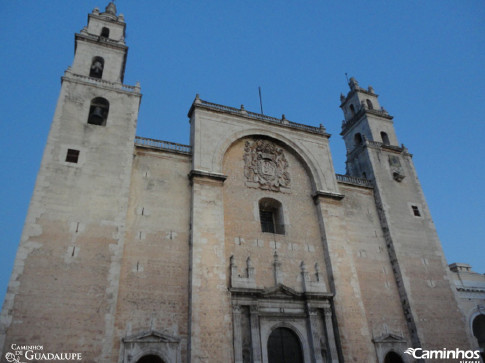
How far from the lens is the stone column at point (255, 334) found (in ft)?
46.1

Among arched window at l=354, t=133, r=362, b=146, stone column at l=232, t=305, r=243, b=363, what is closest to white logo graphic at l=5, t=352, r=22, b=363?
stone column at l=232, t=305, r=243, b=363

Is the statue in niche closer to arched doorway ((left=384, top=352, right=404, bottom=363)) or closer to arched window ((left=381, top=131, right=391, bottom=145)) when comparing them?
arched window ((left=381, top=131, right=391, bottom=145))

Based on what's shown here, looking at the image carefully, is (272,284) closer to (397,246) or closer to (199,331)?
(199,331)

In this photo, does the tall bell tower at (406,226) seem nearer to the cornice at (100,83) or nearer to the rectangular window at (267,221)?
the rectangular window at (267,221)

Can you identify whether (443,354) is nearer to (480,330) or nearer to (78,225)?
(480,330)

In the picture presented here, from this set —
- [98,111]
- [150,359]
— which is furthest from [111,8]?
[150,359]

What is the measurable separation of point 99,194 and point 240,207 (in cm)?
645

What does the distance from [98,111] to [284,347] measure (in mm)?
13460

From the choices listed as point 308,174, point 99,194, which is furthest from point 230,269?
point 308,174

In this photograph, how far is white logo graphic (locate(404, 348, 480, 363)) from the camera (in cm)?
1681

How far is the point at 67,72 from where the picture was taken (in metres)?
17.7

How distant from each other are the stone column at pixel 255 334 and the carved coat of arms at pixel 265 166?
20.8 ft

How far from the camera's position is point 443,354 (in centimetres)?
1716

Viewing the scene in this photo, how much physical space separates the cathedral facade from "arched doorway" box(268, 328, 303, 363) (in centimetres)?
6
